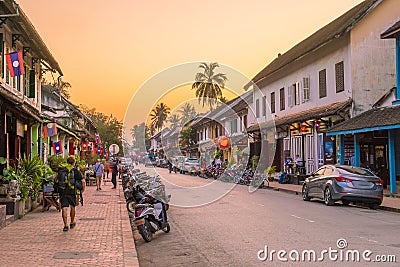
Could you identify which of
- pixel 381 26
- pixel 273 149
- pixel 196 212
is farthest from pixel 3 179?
pixel 273 149

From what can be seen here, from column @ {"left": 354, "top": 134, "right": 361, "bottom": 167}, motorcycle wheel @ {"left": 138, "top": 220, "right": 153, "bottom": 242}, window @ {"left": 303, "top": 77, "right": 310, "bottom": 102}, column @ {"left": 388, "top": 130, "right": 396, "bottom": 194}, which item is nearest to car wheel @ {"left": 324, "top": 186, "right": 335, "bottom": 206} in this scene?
column @ {"left": 388, "top": 130, "right": 396, "bottom": 194}

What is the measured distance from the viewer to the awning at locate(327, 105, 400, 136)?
20.9 meters

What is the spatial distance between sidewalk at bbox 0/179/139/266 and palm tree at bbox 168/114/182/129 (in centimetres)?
387

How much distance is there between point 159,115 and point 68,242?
8087mm

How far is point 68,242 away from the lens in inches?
426

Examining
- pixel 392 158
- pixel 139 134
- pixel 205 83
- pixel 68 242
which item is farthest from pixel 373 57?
pixel 68 242

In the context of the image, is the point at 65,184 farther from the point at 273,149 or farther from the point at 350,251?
the point at 273,149

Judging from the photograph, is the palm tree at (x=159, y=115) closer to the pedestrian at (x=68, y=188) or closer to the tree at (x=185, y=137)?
the pedestrian at (x=68, y=188)

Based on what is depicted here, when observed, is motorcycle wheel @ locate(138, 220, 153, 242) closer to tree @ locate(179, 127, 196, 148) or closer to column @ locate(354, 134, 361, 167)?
tree @ locate(179, 127, 196, 148)

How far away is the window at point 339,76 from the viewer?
28.7 metres

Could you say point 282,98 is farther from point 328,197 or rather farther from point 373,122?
point 328,197

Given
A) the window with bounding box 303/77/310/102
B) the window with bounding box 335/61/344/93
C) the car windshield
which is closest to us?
the car windshield

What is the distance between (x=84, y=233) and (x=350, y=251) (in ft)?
18.8

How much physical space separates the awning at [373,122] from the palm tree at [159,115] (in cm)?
844
